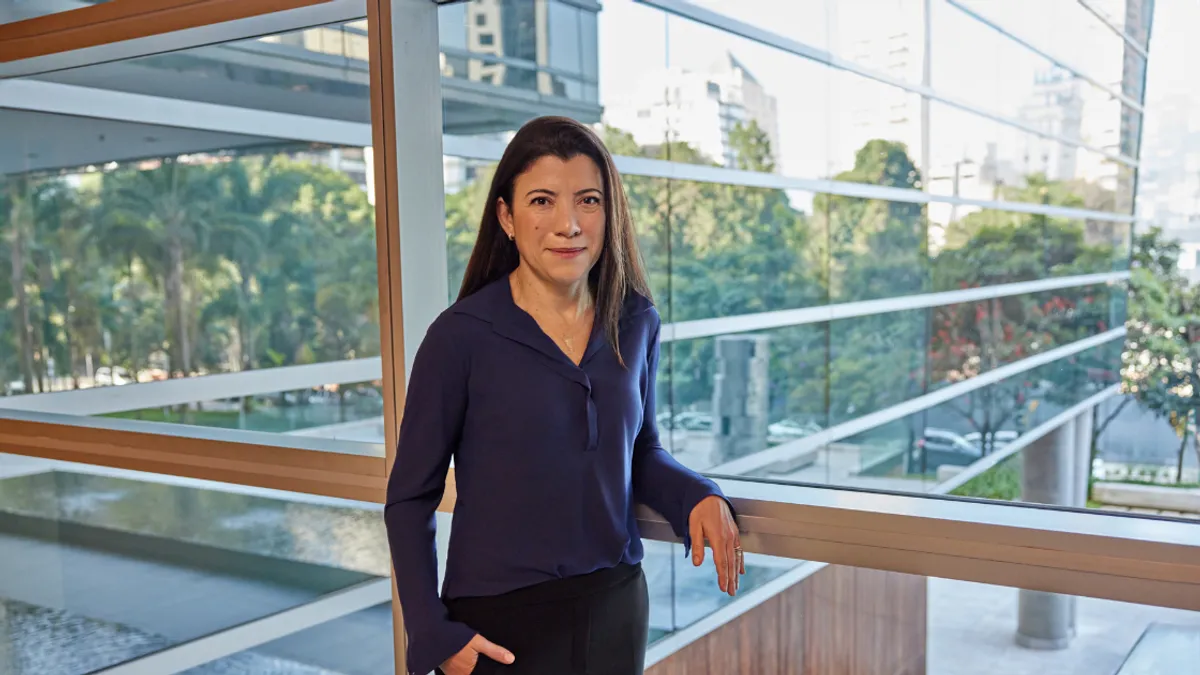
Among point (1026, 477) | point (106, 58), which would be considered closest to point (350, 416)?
point (106, 58)

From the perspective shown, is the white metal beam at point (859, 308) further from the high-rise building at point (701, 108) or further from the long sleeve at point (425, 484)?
the long sleeve at point (425, 484)

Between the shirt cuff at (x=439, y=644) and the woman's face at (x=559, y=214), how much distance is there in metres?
0.52

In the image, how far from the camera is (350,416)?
18.6 ft

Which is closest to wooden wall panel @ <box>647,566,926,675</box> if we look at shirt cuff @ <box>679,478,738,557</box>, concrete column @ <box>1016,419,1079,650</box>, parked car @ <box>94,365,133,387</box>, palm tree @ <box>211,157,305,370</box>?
concrete column @ <box>1016,419,1079,650</box>

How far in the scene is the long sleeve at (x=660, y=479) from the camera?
4.76ft

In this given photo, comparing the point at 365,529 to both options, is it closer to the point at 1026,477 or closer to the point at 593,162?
the point at 1026,477

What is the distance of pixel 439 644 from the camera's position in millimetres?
A: 1328

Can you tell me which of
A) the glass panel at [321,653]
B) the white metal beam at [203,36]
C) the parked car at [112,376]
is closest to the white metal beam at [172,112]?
the parked car at [112,376]

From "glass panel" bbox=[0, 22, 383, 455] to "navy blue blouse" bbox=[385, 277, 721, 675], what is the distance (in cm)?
258

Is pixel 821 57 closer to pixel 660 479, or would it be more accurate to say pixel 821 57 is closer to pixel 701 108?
pixel 701 108

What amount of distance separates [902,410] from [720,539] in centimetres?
926

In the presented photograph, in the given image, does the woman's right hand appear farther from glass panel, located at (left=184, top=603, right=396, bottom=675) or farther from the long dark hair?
glass panel, located at (left=184, top=603, right=396, bottom=675)

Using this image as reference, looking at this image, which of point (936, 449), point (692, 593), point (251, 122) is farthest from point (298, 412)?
point (936, 449)

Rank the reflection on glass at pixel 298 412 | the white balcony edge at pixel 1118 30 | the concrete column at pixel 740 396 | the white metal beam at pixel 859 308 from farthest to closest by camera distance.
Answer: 1. the concrete column at pixel 740 396
2. the white metal beam at pixel 859 308
3. the white balcony edge at pixel 1118 30
4. the reflection on glass at pixel 298 412
